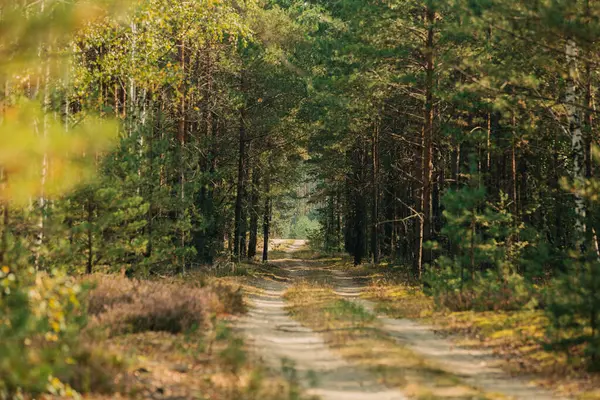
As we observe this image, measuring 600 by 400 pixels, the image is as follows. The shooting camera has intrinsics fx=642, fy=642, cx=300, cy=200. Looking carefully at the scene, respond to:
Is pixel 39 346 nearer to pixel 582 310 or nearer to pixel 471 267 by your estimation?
pixel 582 310

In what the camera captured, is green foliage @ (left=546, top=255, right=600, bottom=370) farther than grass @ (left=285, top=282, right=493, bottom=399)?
Yes

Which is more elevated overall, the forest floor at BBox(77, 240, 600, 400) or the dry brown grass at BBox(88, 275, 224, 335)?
the dry brown grass at BBox(88, 275, 224, 335)

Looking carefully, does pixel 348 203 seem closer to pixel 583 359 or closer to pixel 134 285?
pixel 134 285

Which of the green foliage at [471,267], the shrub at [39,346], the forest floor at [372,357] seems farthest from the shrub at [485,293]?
the shrub at [39,346]

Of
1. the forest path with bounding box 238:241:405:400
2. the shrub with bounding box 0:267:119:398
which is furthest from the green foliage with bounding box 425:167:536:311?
the shrub with bounding box 0:267:119:398

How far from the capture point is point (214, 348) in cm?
1080

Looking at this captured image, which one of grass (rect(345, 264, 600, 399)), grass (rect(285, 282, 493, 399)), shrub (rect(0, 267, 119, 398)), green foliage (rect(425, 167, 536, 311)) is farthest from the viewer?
green foliage (rect(425, 167, 536, 311))

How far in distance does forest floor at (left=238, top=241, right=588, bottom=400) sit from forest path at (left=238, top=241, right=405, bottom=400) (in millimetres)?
12

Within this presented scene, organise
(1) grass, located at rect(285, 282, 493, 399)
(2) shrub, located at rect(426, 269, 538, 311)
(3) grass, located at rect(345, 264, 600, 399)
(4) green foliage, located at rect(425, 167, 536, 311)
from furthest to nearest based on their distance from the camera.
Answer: (4) green foliage, located at rect(425, 167, 536, 311) < (2) shrub, located at rect(426, 269, 538, 311) < (3) grass, located at rect(345, 264, 600, 399) < (1) grass, located at rect(285, 282, 493, 399)

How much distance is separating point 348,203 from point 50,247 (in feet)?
104

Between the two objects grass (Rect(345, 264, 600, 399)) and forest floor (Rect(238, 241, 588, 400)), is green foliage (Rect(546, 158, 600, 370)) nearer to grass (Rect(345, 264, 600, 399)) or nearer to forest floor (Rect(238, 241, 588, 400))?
grass (Rect(345, 264, 600, 399))

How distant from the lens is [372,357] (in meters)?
10.2

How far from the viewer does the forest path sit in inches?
320

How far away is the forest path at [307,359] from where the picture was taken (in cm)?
812
